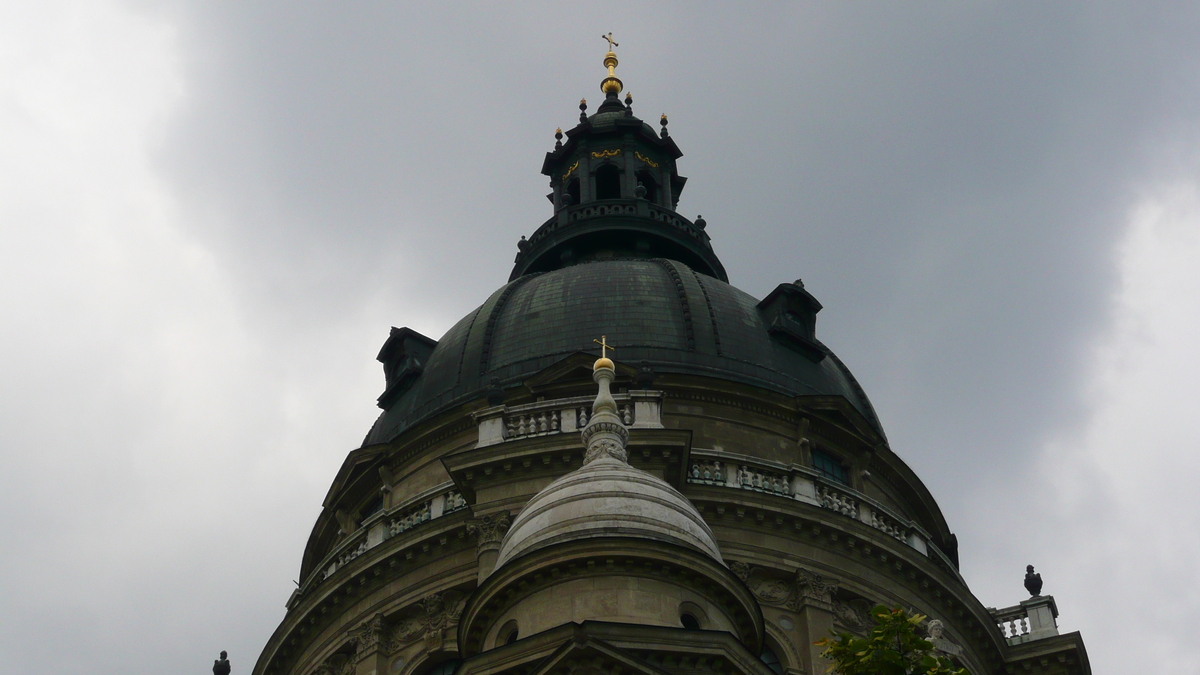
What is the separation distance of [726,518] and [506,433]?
416 centimetres

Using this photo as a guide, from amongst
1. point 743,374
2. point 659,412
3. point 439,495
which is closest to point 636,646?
point 659,412

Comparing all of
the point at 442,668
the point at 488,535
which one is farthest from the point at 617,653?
the point at 442,668

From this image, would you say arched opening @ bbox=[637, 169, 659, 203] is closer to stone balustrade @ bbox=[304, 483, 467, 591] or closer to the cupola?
the cupola

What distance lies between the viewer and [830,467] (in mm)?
34750

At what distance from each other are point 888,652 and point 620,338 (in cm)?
2025

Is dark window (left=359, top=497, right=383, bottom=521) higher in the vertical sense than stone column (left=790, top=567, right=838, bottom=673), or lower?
higher

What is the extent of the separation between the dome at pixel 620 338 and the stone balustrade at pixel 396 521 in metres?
3.48

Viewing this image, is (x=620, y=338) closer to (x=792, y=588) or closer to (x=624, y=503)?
(x=792, y=588)

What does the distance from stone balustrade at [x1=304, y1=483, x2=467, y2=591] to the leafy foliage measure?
53.1 ft

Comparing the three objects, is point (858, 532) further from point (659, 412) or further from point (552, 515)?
point (552, 515)

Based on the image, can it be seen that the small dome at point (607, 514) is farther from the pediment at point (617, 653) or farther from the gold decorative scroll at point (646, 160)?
the gold decorative scroll at point (646, 160)

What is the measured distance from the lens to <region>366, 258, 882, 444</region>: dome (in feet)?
114

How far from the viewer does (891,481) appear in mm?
36125

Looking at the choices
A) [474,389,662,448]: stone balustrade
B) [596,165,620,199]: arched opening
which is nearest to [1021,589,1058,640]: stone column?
[474,389,662,448]: stone balustrade
